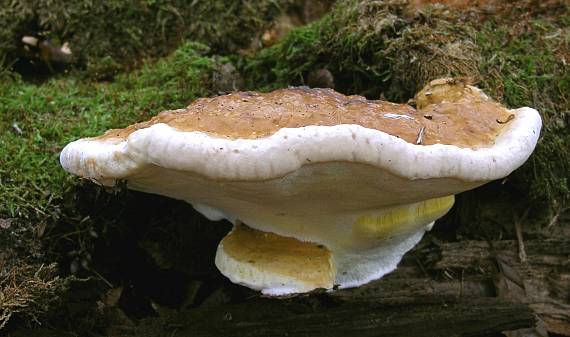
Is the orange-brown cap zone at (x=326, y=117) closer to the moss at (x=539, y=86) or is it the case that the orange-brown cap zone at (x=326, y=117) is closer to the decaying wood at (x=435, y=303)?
the moss at (x=539, y=86)

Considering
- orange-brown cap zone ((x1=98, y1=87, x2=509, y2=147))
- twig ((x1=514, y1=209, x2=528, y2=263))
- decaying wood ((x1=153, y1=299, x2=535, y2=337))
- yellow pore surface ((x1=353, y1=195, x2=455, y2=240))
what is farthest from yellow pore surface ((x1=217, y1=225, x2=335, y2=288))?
twig ((x1=514, y1=209, x2=528, y2=263))

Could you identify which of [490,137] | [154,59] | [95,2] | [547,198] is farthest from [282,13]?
[490,137]

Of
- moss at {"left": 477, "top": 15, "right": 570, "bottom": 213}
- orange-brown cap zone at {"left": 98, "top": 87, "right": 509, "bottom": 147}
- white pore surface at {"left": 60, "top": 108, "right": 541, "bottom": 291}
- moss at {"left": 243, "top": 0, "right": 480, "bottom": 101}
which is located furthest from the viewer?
moss at {"left": 243, "top": 0, "right": 480, "bottom": 101}

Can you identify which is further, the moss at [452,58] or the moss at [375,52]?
the moss at [375,52]

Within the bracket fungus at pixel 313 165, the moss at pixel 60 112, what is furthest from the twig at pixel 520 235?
the moss at pixel 60 112

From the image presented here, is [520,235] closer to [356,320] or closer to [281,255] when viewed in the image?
[356,320]

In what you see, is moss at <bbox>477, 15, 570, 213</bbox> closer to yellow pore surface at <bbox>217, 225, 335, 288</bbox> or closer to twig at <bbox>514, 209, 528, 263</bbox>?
twig at <bbox>514, 209, 528, 263</bbox>
